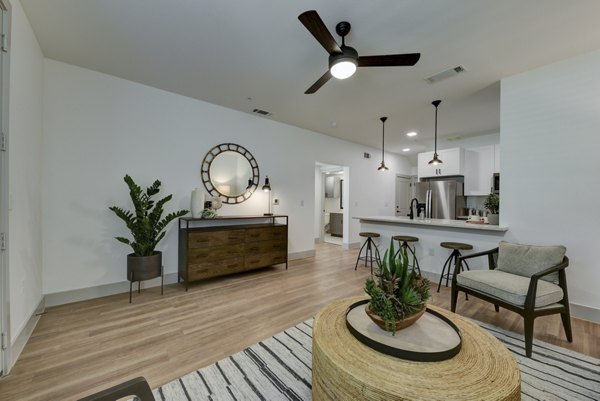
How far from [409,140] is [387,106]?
2467 millimetres

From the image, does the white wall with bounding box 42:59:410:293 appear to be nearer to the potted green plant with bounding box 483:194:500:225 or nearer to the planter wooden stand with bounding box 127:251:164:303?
the planter wooden stand with bounding box 127:251:164:303

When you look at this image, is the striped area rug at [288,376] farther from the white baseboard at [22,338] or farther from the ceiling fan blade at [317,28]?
the ceiling fan blade at [317,28]

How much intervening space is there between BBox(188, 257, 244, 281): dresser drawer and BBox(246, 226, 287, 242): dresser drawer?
0.39m

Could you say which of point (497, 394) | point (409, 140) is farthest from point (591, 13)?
point (409, 140)

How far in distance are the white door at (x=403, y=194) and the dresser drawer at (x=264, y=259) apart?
4986 millimetres

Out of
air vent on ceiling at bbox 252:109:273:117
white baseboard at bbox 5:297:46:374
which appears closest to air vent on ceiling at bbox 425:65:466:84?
air vent on ceiling at bbox 252:109:273:117

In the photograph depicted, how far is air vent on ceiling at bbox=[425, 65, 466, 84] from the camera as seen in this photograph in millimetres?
2896

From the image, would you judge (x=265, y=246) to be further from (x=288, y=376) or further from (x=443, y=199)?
(x=443, y=199)

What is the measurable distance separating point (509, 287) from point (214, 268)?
3.44 m

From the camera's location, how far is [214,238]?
12.0ft

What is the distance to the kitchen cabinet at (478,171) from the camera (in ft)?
17.9

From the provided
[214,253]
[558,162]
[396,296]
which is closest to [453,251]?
[558,162]

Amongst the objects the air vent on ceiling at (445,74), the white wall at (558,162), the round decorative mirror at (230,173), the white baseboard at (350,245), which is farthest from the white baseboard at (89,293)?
the white wall at (558,162)

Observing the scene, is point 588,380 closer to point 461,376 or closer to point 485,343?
point 485,343
